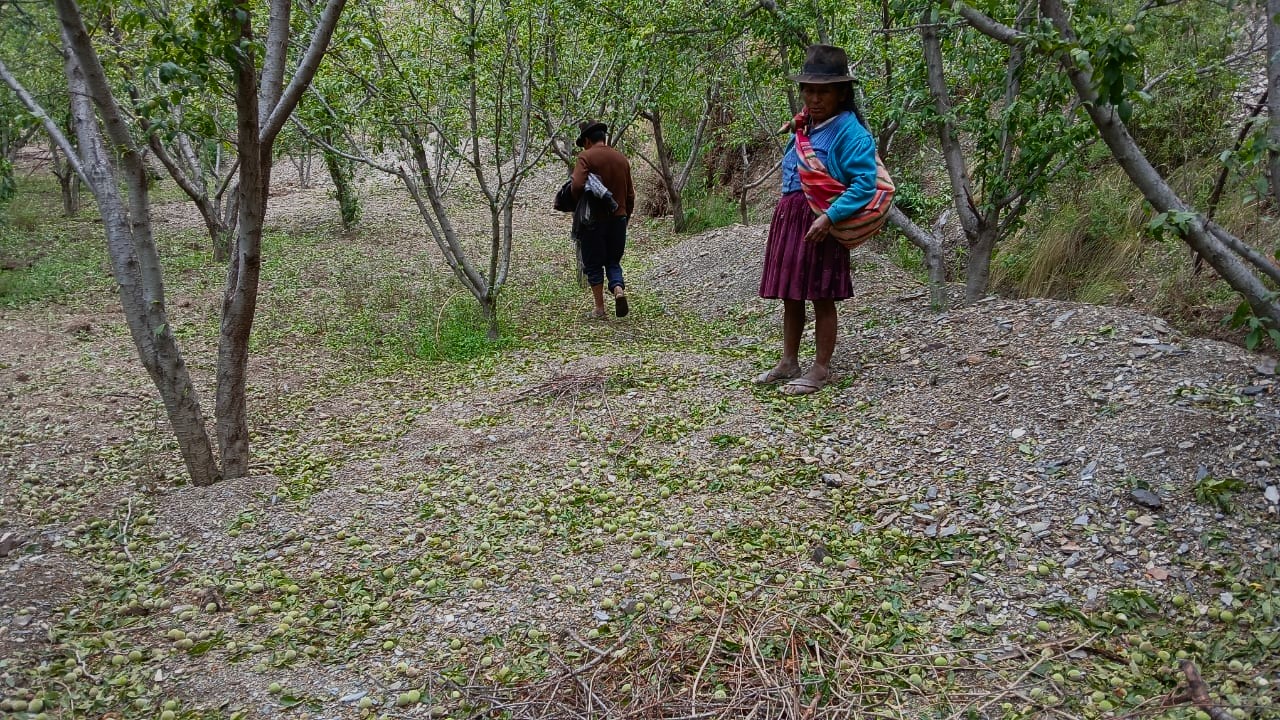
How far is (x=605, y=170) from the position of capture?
22.7 feet

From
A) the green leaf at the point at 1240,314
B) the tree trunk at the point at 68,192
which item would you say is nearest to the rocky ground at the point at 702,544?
the green leaf at the point at 1240,314

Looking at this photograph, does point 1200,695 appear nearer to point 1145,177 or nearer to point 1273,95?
point 1145,177

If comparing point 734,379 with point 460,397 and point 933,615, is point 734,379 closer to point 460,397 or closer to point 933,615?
point 460,397

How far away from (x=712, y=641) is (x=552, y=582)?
2.64 ft

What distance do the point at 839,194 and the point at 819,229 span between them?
9.2 inches

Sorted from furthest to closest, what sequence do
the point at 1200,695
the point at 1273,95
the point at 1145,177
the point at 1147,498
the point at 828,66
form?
1. the point at 828,66
2. the point at 1147,498
3. the point at 1145,177
4. the point at 1273,95
5. the point at 1200,695

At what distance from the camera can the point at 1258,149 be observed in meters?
2.66

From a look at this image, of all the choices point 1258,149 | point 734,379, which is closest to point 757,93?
point 734,379

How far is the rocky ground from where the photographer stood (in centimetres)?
271

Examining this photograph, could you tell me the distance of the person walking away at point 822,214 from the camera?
4.29 metres

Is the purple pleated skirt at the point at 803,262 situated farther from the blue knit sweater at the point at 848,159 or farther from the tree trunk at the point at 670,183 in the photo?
the tree trunk at the point at 670,183

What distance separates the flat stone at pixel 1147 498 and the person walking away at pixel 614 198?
15.4ft

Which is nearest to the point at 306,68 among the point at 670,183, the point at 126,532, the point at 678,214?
the point at 126,532

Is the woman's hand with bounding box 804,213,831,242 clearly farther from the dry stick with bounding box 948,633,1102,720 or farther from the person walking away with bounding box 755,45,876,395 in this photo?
the dry stick with bounding box 948,633,1102,720
